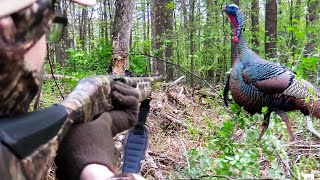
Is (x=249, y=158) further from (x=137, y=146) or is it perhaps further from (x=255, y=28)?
(x=255, y=28)

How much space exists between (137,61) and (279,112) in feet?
14.0

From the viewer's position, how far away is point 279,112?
5238mm

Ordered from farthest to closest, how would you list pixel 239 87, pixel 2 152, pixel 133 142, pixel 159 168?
pixel 239 87
pixel 159 168
pixel 133 142
pixel 2 152

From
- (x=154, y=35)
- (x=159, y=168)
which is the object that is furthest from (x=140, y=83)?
(x=154, y=35)

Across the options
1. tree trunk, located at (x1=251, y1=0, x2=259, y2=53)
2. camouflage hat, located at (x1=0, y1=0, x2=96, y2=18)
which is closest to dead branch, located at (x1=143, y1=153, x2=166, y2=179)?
camouflage hat, located at (x1=0, y1=0, x2=96, y2=18)

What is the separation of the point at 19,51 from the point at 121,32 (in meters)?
5.73

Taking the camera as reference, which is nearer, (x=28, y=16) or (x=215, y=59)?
(x=28, y=16)

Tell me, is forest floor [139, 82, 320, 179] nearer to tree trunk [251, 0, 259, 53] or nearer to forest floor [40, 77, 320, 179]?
forest floor [40, 77, 320, 179]

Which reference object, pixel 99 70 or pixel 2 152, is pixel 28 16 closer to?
pixel 2 152

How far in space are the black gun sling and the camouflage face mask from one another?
1226 millimetres

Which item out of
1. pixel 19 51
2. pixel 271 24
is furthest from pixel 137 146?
pixel 271 24

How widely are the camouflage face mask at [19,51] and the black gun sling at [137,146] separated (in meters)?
1.23

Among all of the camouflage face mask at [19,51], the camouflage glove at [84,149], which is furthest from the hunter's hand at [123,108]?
the camouflage face mask at [19,51]

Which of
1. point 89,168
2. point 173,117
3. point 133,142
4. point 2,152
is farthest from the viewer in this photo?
point 173,117
